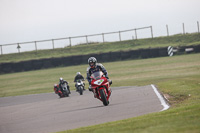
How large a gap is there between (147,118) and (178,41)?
38199 millimetres

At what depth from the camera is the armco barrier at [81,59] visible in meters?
41.1

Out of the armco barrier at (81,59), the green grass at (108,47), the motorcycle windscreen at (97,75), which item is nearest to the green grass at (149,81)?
the armco barrier at (81,59)

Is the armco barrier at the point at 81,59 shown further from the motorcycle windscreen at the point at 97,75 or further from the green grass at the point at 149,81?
the motorcycle windscreen at the point at 97,75

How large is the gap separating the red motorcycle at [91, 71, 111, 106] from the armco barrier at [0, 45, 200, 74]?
89.7ft

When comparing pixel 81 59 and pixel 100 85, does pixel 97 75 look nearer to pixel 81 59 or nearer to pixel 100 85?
pixel 100 85

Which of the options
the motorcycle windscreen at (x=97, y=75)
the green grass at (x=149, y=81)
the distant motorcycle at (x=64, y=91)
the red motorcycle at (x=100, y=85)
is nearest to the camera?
the green grass at (x=149, y=81)

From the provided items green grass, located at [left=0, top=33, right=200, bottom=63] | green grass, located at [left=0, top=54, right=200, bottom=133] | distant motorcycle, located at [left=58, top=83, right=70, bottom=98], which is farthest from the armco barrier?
distant motorcycle, located at [left=58, top=83, right=70, bottom=98]

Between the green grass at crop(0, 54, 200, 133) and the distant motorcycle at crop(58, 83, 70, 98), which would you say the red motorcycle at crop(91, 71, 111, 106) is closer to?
the green grass at crop(0, 54, 200, 133)

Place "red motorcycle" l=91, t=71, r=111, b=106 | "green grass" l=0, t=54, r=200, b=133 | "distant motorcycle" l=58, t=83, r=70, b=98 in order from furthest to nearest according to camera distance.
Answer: "distant motorcycle" l=58, t=83, r=70, b=98
"red motorcycle" l=91, t=71, r=111, b=106
"green grass" l=0, t=54, r=200, b=133

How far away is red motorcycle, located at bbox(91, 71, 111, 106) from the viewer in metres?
13.7

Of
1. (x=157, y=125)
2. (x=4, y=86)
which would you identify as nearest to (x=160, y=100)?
(x=157, y=125)

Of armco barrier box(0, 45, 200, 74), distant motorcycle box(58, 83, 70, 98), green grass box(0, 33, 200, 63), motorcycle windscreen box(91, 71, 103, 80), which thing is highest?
green grass box(0, 33, 200, 63)

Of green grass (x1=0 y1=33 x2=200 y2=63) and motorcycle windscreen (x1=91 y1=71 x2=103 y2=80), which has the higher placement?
green grass (x1=0 y1=33 x2=200 y2=63)

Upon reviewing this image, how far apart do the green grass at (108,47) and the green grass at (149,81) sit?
19.7ft
